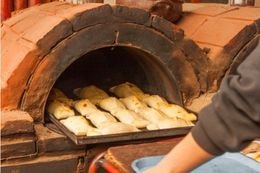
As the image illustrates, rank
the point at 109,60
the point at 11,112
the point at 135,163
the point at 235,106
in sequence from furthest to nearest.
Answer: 1. the point at 109,60
2. the point at 11,112
3. the point at 135,163
4. the point at 235,106

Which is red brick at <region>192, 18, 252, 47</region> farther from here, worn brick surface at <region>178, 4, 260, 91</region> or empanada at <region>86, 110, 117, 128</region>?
empanada at <region>86, 110, 117, 128</region>

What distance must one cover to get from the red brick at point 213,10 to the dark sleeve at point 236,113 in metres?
2.50

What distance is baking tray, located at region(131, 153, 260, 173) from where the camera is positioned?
1.85 meters

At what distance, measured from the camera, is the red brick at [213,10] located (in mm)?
3486

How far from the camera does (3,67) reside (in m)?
2.74

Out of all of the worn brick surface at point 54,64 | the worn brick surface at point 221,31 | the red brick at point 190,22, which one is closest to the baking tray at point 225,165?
the worn brick surface at point 54,64

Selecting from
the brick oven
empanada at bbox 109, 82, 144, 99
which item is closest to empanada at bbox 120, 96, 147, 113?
empanada at bbox 109, 82, 144, 99

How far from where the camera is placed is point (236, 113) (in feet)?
3.36

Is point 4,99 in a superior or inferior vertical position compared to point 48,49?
inferior

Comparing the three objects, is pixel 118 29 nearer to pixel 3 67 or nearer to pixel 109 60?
pixel 3 67

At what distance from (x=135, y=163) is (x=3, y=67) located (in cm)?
127

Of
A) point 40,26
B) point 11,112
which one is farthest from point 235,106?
point 40,26

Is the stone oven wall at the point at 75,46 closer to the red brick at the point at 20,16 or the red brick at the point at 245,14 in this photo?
the red brick at the point at 20,16

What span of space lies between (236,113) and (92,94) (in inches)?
91.0
